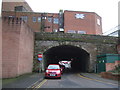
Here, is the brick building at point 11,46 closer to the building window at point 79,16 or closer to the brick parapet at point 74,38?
the brick parapet at point 74,38

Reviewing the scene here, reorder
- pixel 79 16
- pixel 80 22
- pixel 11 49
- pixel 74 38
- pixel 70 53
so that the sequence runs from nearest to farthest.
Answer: pixel 11 49 → pixel 74 38 → pixel 70 53 → pixel 80 22 → pixel 79 16

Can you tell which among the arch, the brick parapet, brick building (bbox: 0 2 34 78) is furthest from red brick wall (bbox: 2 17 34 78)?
the brick parapet

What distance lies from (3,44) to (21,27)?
9.17 feet

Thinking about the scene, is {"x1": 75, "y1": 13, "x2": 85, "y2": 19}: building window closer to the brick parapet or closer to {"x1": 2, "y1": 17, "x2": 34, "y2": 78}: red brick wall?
the brick parapet

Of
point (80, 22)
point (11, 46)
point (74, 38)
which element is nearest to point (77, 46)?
point (74, 38)

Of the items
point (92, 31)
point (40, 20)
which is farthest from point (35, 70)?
point (92, 31)

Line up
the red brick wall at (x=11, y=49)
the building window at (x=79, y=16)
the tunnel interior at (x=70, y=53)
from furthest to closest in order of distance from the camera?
the building window at (x=79, y=16)
the tunnel interior at (x=70, y=53)
the red brick wall at (x=11, y=49)

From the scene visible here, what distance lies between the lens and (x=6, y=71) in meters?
15.3

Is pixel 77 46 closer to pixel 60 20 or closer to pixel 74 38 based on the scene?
pixel 74 38

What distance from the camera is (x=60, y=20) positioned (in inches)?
2025

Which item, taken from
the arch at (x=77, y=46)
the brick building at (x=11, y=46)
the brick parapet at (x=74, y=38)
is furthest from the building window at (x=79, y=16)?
the brick building at (x=11, y=46)

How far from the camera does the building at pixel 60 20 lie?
4956 cm

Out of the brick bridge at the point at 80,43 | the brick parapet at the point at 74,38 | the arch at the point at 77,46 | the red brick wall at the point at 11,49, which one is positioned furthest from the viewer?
the brick parapet at the point at 74,38

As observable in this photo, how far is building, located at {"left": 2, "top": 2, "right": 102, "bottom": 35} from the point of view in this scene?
163ft
